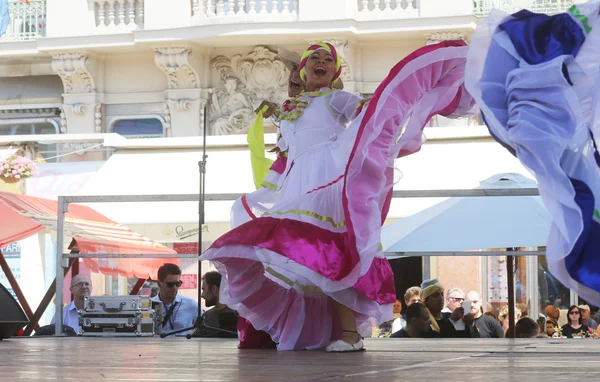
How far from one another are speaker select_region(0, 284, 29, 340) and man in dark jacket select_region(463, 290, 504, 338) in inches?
141

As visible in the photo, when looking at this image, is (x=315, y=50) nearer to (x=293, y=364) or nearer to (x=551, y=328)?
(x=293, y=364)

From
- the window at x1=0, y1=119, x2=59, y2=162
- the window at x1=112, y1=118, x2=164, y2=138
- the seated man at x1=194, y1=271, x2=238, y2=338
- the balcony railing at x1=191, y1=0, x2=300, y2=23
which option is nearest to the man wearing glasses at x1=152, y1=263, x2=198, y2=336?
the seated man at x1=194, y1=271, x2=238, y2=338

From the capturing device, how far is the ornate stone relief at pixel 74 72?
20.3 m

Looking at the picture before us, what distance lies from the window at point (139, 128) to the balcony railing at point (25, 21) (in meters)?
2.13

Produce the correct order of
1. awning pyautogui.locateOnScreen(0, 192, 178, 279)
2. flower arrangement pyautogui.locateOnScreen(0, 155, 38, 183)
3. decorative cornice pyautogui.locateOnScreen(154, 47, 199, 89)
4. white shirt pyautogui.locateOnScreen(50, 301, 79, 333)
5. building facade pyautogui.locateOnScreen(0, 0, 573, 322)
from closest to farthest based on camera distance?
1. white shirt pyautogui.locateOnScreen(50, 301, 79, 333)
2. awning pyautogui.locateOnScreen(0, 192, 178, 279)
3. flower arrangement pyautogui.locateOnScreen(0, 155, 38, 183)
4. building facade pyautogui.locateOnScreen(0, 0, 573, 322)
5. decorative cornice pyautogui.locateOnScreen(154, 47, 199, 89)

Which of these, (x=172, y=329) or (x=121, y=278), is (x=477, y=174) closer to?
(x=172, y=329)

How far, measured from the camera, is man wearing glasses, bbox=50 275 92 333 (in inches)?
384

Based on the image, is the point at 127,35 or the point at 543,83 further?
the point at 127,35

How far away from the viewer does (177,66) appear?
1998 cm

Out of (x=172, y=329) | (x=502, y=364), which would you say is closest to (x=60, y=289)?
(x=172, y=329)

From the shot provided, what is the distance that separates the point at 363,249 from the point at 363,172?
37cm

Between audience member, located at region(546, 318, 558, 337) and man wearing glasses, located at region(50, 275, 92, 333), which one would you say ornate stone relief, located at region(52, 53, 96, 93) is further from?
man wearing glasses, located at region(50, 275, 92, 333)

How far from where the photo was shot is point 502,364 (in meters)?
4.27

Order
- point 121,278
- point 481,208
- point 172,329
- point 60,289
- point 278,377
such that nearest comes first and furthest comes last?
point 278,377
point 60,289
point 172,329
point 481,208
point 121,278
